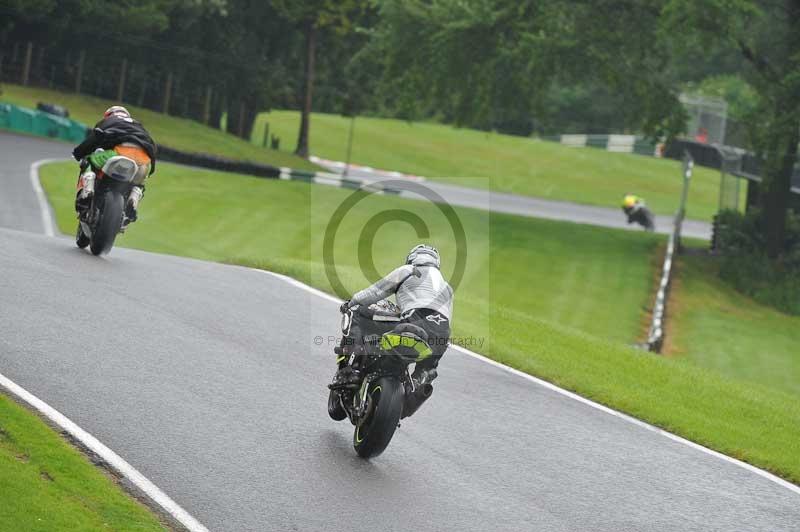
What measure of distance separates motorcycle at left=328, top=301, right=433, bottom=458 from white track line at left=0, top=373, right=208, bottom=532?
1.86 meters

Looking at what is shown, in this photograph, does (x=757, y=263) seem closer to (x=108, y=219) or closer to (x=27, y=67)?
(x=108, y=219)

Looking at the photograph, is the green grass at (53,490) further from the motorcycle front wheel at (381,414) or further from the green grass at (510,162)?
the green grass at (510,162)

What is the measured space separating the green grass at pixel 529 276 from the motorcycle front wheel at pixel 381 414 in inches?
152

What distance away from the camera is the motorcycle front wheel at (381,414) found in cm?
946

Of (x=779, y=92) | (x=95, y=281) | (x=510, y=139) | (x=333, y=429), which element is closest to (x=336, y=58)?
(x=510, y=139)

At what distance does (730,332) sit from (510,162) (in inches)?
1753

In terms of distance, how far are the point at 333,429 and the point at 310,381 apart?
53.8 inches

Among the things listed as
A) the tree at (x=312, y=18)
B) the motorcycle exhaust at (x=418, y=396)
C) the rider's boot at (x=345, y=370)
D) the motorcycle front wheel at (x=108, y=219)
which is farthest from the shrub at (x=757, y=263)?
the motorcycle exhaust at (x=418, y=396)

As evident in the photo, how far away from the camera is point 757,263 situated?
35406 mm

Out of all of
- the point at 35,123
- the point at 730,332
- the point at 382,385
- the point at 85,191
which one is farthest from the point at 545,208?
the point at 382,385

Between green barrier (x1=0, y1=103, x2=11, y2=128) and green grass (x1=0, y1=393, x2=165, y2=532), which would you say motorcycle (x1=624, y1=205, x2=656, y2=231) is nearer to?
green barrier (x1=0, y1=103, x2=11, y2=128)

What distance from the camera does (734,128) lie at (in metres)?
39.8

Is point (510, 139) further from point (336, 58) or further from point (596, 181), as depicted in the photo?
point (336, 58)

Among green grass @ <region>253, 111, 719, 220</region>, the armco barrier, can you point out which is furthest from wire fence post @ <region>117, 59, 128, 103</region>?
green grass @ <region>253, 111, 719, 220</region>
